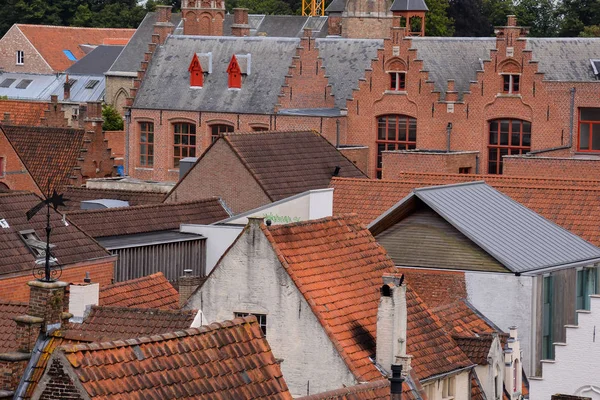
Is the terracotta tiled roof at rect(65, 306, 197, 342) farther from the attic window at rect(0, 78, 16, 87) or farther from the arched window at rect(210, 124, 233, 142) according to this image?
the attic window at rect(0, 78, 16, 87)

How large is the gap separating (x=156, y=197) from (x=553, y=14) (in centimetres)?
7000

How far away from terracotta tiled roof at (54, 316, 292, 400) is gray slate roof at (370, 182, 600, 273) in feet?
56.2

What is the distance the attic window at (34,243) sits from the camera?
4350 centimetres

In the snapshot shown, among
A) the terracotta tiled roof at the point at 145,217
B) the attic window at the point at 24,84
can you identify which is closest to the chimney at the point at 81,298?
the terracotta tiled roof at the point at 145,217

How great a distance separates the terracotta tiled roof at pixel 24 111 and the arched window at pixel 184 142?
12.2 meters

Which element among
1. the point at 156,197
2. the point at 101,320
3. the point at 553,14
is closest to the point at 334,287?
the point at 101,320

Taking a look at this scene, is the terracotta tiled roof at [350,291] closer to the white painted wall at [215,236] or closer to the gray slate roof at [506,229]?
the gray slate roof at [506,229]

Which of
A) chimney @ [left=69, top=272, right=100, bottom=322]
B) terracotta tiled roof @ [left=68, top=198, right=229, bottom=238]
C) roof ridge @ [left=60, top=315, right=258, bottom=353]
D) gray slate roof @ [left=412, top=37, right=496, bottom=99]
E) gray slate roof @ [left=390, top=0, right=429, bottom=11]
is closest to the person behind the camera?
roof ridge @ [left=60, top=315, right=258, bottom=353]

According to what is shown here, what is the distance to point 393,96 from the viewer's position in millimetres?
73688

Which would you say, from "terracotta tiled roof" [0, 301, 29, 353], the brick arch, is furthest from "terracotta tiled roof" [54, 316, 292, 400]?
the brick arch

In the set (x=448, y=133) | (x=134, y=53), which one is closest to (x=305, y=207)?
(x=448, y=133)

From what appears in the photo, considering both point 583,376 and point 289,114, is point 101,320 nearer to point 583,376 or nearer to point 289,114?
point 583,376

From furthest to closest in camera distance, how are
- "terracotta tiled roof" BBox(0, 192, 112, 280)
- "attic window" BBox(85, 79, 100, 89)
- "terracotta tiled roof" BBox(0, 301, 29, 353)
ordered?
"attic window" BBox(85, 79, 100, 89)
"terracotta tiled roof" BBox(0, 192, 112, 280)
"terracotta tiled roof" BBox(0, 301, 29, 353)

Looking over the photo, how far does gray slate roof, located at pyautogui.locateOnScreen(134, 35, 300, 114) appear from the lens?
255ft
